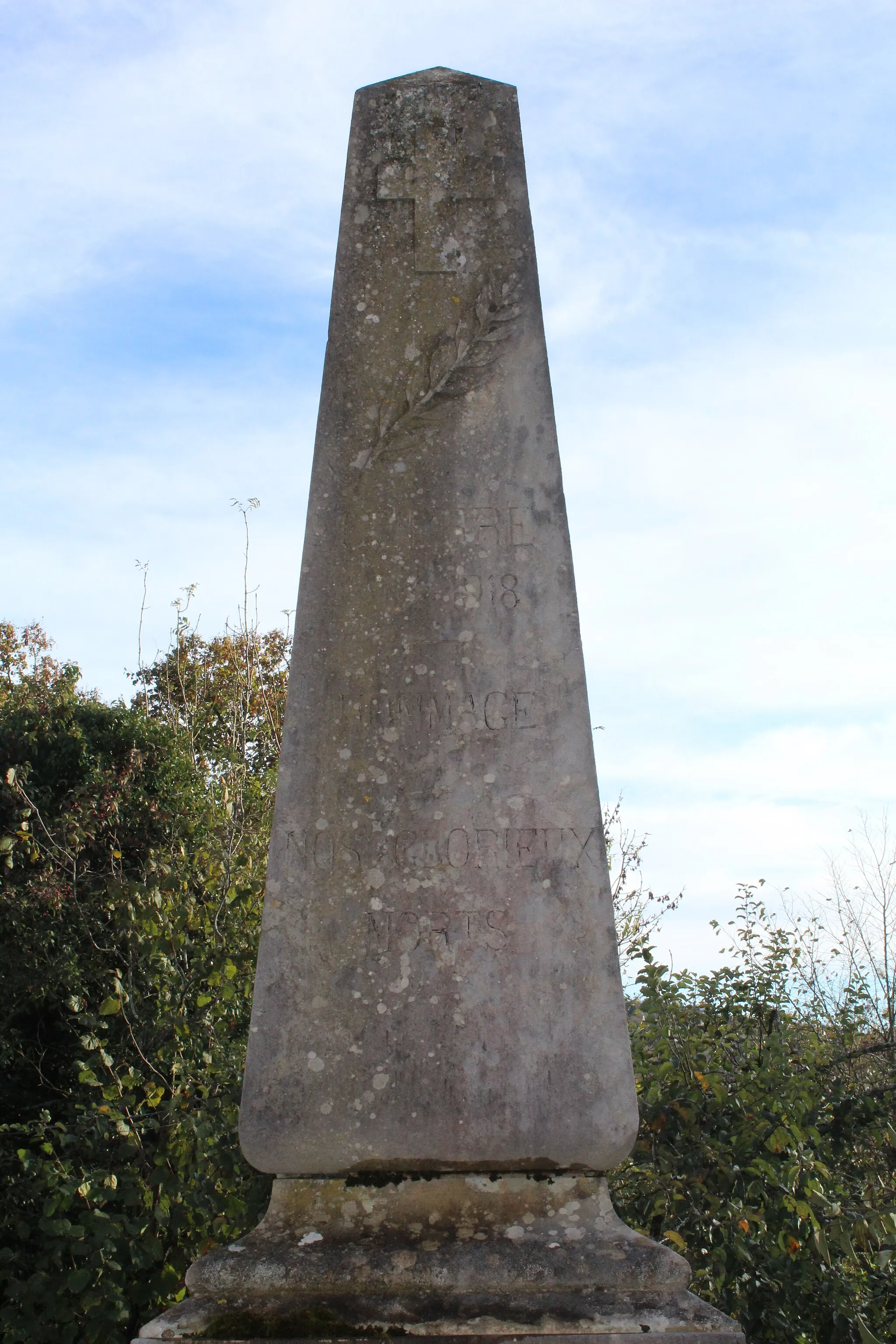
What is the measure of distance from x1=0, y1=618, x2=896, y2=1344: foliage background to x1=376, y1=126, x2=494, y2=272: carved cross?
114 inches

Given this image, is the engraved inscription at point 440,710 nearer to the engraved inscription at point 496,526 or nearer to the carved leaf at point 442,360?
the engraved inscription at point 496,526

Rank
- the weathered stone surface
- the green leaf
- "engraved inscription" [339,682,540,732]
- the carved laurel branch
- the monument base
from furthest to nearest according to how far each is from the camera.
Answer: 1. the green leaf
2. the carved laurel branch
3. "engraved inscription" [339,682,540,732]
4. the weathered stone surface
5. the monument base

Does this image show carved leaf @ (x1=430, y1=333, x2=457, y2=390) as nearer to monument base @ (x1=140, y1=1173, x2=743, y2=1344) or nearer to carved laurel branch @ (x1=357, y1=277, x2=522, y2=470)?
carved laurel branch @ (x1=357, y1=277, x2=522, y2=470)

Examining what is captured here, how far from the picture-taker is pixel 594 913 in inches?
127

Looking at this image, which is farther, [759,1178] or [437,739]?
[759,1178]

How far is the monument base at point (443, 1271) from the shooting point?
2.73m

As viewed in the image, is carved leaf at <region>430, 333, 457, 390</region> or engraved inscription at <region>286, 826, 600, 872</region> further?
carved leaf at <region>430, 333, 457, 390</region>

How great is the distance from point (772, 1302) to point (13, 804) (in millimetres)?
5498

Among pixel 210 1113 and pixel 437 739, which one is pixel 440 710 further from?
pixel 210 1113

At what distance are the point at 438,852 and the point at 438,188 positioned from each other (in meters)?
2.20

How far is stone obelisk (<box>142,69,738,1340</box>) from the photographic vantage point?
2.86 m

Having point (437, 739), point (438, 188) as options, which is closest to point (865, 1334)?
point (437, 739)

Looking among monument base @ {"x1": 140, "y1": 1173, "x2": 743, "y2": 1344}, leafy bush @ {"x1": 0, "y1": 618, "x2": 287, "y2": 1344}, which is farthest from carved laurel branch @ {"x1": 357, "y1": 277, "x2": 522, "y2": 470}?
leafy bush @ {"x1": 0, "y1": 618, "x2": 287, "y2": 1344}

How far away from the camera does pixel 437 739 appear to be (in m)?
3.38
